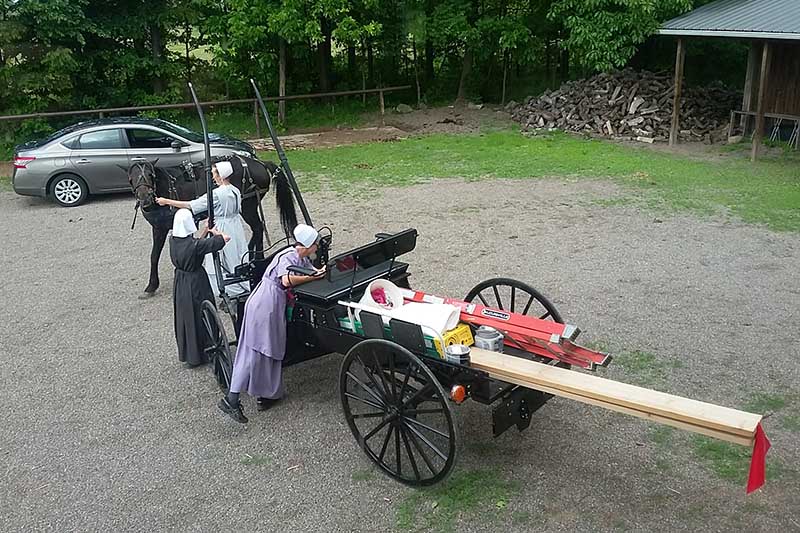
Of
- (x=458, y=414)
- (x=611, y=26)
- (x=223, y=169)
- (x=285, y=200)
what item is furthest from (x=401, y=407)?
(x=611, y=26)

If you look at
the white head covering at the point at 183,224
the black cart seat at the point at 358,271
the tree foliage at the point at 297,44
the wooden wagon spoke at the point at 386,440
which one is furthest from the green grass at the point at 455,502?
the tree foliage at the point at 297,44

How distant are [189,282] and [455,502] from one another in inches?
120

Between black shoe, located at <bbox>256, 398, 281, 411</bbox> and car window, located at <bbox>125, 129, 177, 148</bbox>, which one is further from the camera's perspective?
car window, located at <bbox>125, 129, 177, 148</bbox>

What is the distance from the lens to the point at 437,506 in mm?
4574

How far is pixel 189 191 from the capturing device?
857cm

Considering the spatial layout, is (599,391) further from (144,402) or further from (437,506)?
(144,402)

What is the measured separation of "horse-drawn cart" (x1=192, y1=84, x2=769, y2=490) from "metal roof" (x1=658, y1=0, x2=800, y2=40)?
419 inches

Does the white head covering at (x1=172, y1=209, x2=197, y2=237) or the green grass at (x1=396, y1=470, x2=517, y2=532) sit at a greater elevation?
the white head covering at (x1=172, y1=209, x2=197, y2=237)

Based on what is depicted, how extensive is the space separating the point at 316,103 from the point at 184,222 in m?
15.7

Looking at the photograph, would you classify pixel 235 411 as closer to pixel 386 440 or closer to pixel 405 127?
pixel 386 440

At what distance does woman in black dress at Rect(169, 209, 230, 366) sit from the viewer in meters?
6.22

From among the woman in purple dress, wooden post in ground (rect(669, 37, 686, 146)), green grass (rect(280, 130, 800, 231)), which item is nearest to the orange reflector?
the woman in purple dress

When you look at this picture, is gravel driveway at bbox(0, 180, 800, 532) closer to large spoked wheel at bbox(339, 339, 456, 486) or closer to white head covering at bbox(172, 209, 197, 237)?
large spoked wheel at bbox(339, 339, 456, 486)

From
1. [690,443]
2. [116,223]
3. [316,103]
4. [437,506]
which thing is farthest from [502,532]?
[316,103]
